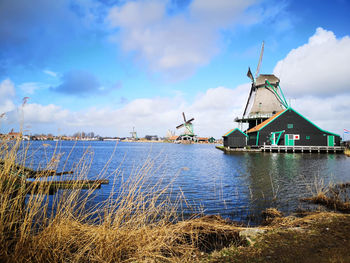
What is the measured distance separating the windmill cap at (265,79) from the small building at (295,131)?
8.77m

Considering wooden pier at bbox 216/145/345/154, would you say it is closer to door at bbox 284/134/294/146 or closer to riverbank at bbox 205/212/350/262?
door at bbox 284/134/294/146

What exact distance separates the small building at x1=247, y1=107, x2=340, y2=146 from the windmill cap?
28.8ft

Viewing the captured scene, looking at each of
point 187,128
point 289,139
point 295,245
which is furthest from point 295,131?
point 187,128

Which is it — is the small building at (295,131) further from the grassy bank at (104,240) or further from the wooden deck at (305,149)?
the grassy bank at (104,240)

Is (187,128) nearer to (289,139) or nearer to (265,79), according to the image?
(265,79)

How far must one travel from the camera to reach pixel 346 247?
353cm

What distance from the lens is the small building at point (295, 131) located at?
32.9 m

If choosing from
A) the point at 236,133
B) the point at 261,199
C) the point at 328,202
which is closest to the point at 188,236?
the point at 261,199

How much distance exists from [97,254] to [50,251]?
643 millimetres

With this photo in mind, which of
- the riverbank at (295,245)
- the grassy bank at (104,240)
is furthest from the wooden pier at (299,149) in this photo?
the grassy bank at (104,240)

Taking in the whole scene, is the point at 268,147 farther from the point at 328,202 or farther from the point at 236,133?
the point at 328,202

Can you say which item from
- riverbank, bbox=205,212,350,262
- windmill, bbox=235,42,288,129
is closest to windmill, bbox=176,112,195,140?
windmill, bbox=235,42,288,129

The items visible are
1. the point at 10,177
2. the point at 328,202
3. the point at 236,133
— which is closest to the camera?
the point at 10,177

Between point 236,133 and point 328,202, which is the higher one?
point 236,133
